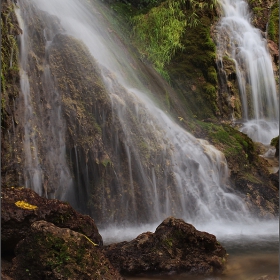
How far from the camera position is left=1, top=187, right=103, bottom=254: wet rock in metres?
4.38

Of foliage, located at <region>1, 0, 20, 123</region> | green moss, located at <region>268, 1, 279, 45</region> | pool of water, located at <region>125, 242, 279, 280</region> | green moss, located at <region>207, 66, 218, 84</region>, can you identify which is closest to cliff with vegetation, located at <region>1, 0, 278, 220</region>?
foliage, located at <region>1, 0, 20, 123</region>

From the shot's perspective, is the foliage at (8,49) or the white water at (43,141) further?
the foliage at (8,49)

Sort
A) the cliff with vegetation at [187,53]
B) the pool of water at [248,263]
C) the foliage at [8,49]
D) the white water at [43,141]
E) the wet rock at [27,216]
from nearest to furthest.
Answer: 1. the wet rock at [27,216]
2. the pool of water at [248,263]
3. the white water at [43,141]
4. the foliage at [8,49]
5. the cliff with vegetation at [187,53]

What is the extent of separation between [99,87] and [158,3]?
7.52 metres

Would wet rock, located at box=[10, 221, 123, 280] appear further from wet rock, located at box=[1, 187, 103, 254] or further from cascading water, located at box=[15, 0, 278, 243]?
cascading water, located at box=[15, 0, 278, 243]

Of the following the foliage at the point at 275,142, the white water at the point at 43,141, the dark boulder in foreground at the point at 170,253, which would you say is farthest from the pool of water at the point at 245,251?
the foliage at the point at 275,142

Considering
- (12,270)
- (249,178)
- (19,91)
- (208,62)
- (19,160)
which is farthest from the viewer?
(208,62)

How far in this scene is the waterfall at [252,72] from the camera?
13297 millimetres

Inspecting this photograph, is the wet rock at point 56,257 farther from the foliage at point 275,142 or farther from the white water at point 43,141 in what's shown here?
the foliage at point 275,142

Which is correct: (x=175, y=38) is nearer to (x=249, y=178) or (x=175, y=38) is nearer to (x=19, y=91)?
(x=249, y=178)

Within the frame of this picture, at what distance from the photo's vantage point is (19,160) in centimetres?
615

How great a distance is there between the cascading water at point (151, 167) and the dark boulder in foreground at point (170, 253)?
206cm

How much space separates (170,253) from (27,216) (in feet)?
5.80

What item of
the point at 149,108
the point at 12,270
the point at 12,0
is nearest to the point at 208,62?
the point at 149,108
